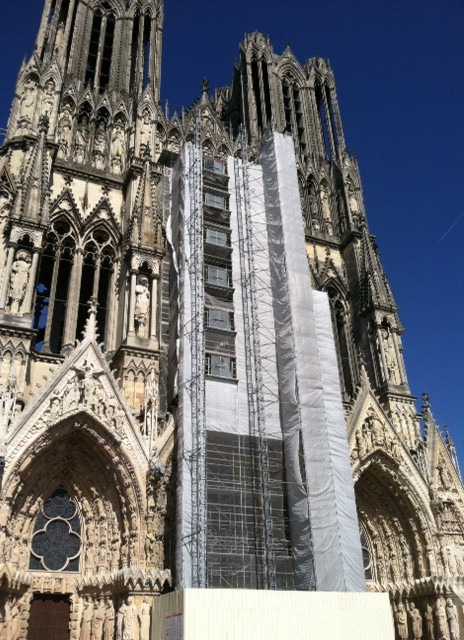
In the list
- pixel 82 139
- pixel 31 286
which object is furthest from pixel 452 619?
pixel 82 139

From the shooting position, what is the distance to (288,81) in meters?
28.6

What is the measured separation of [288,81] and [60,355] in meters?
18.5

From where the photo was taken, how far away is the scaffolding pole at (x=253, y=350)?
1487 cm

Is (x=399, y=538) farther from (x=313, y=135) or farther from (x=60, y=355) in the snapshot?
(x=313, y=135)

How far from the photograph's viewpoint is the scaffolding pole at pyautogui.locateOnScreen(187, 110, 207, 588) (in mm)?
13672

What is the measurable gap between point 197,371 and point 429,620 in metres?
8.88

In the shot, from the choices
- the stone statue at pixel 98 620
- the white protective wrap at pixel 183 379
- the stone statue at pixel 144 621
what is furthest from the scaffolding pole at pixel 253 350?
the stone statue at pixel 98 620

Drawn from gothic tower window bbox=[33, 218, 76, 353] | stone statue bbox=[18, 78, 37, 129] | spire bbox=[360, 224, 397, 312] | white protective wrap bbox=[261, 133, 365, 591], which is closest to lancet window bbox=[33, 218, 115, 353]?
gothic tower window bbox=[33, 218, 76, 353]

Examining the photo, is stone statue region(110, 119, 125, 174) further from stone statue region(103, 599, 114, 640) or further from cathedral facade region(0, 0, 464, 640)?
stone statue region(103, 599, 114, 640)

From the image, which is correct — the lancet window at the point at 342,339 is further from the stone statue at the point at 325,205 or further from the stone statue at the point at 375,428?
the stone statue at the point at 325,205

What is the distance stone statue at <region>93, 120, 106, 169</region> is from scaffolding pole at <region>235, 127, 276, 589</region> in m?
4.58

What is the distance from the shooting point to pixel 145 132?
2169 cm

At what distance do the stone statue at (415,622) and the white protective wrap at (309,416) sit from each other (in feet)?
9.29

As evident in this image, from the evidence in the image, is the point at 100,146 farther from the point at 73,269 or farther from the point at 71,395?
the point at 71,395
